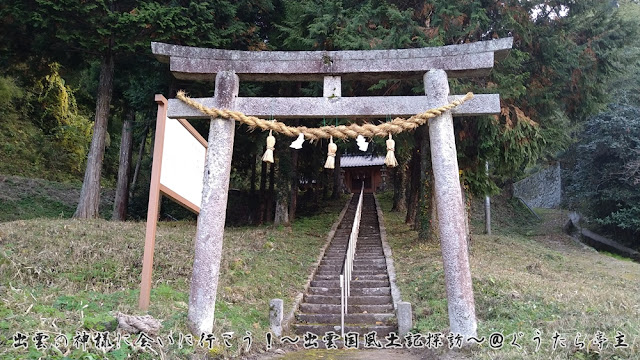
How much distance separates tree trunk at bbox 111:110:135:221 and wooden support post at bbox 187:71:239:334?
906 cm

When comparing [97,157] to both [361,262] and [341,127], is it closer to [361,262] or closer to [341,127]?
[361,262]

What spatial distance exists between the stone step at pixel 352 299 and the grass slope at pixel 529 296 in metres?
0.48

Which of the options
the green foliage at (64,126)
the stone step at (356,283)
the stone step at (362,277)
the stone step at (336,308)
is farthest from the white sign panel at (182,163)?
the green foliage at (64,126)

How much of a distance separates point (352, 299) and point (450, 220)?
352 centimetres

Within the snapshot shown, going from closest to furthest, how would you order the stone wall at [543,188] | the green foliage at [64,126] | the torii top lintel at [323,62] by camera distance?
the torii top lintel at [323,62]
the green foliage at [64,126]
the stone wall at [543,188]

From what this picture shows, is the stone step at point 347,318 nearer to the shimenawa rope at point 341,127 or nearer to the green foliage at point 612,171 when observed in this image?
the shimenawa rope at point 341,127

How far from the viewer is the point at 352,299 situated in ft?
29.2

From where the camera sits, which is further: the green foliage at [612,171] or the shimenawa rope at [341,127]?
the green foliage at [612,171]

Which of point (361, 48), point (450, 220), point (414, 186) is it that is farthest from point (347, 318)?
point (414, 186)

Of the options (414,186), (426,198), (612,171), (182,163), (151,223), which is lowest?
(151,223)

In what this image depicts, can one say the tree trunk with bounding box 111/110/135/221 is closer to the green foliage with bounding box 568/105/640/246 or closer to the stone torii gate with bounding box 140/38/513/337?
the stone torii gate with bounding box 140/38/513/337

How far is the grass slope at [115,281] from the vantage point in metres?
4.84

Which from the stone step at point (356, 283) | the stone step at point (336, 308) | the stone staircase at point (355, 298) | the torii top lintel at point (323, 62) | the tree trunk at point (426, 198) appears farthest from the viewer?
the tree trunk at point (426, 198)

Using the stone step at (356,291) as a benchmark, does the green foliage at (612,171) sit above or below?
above
